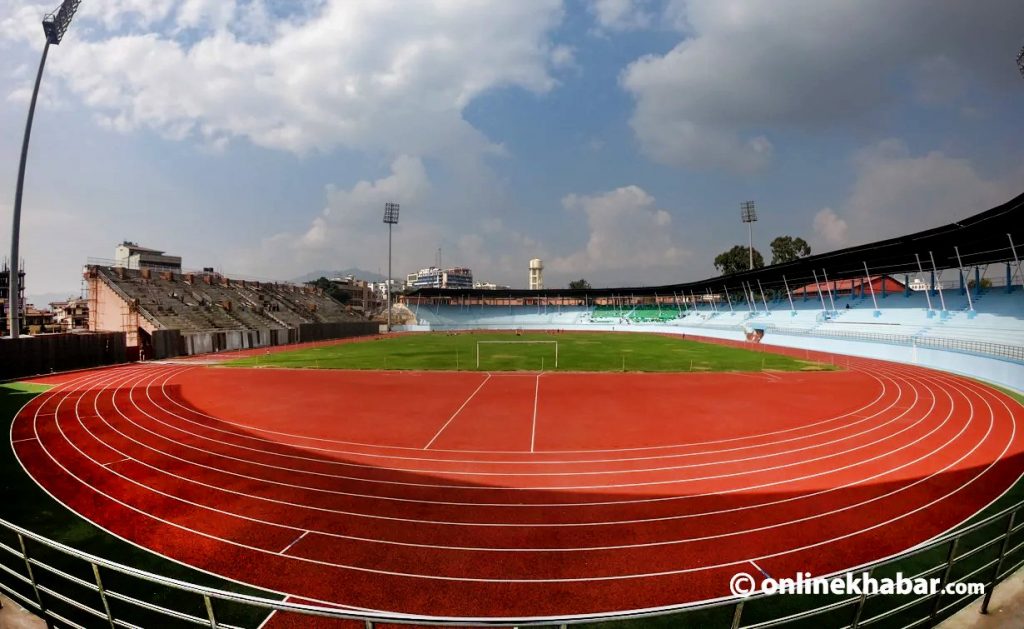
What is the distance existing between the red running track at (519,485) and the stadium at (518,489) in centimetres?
6

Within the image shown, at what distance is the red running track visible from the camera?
657 cm

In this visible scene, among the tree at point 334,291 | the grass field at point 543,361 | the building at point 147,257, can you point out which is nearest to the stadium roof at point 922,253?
the grass field at point 543,361

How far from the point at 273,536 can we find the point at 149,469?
5.41 meters

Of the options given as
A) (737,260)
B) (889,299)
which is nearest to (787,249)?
(737,260)

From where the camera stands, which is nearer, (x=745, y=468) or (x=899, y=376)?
(x=745, y=468)

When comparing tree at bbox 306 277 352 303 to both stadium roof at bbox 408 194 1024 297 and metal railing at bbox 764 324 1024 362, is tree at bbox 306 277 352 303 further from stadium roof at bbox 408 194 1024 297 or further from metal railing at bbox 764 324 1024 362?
metal railing at bbox 764 324 1024 362

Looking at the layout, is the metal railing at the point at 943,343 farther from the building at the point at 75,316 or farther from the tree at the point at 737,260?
the building at the point at 75,316

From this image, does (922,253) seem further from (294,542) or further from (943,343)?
(294,542)

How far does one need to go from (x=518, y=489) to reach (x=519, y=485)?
220 mm

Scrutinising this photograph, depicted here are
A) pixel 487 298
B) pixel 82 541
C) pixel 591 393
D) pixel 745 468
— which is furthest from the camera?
pixel 487 298

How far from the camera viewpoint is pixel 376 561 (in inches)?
269

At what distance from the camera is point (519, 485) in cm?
967

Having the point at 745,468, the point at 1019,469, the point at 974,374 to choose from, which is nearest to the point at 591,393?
the point at 745,468

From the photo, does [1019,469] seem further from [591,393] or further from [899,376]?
[899,376]
